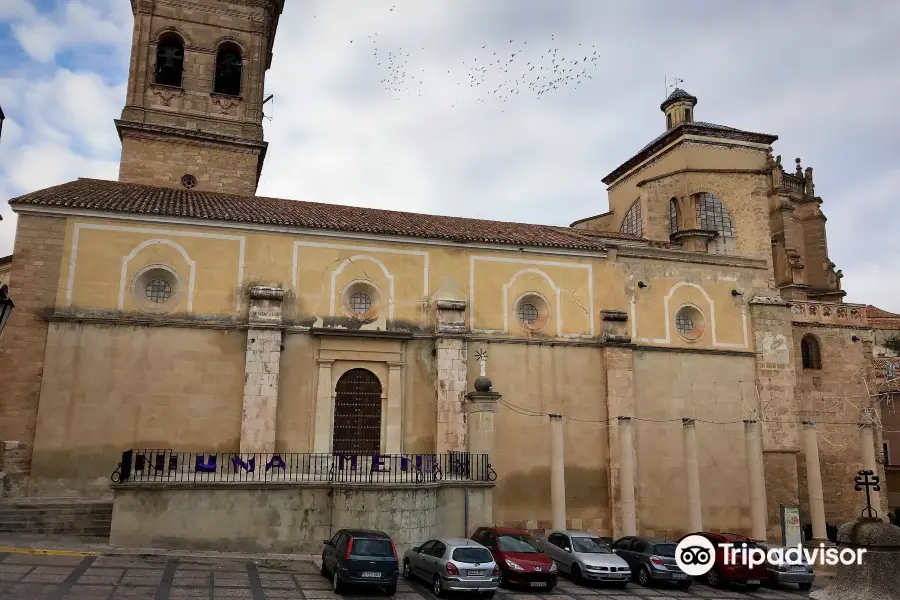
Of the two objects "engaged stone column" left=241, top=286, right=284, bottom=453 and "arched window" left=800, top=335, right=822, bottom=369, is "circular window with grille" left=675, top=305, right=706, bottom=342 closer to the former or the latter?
"arched window" left=800, top=335, right=822, bottom=369

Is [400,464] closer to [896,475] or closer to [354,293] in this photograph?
[354,293]

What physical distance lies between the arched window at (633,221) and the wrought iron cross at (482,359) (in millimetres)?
15383

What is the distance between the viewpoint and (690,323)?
28047mm

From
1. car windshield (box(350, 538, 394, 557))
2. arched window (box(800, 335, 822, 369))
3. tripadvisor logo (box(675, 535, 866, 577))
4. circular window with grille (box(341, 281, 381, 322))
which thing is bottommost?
A: tripadvisor logo (box(675, 535, 866, 577))

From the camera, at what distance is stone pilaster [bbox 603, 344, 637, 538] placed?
923 inches

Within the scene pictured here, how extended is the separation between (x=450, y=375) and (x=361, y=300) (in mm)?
4218

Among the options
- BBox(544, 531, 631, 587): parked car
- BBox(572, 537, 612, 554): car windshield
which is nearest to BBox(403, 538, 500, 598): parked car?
BBox(544, 531, 631, 587): parked car

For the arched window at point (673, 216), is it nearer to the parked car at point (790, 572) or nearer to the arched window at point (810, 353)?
the arched window at point (810, 353)

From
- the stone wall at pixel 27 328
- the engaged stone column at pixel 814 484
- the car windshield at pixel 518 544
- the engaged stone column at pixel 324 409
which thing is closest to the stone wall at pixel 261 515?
the car windshield at pixel 518 544

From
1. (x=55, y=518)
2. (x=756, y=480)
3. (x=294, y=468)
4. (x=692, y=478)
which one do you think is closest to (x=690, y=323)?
(x=756, y=480)

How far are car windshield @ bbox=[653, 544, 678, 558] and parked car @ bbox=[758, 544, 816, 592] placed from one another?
267 centimetres

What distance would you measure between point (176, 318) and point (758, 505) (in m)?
20.8

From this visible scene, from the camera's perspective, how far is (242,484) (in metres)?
17.6

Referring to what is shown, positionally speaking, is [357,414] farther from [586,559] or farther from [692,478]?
[692,478]
